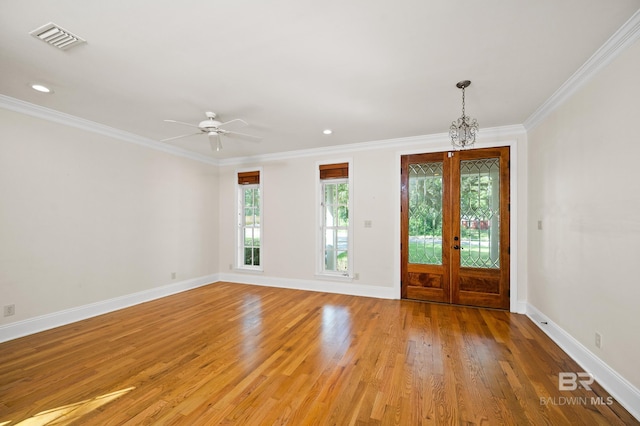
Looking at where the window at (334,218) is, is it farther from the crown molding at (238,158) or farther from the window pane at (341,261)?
the crown molding at (238,158)

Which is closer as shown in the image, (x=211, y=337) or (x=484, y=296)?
(x=211, y=337)

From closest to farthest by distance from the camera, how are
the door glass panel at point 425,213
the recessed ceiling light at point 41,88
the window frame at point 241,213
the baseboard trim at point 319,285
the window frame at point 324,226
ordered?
the recessed ceiling light at point 41,88 < the door glass panel at point 425,213 < the baseboard trim at point 319,285 < the window frame at point 324,226 < the window frame at point 241,213

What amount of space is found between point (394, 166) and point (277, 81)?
269cm

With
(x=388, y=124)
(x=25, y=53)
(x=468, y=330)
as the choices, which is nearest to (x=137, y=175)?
(x=25, y=53)

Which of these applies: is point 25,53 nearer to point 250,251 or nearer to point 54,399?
point 54,399

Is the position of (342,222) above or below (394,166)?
below

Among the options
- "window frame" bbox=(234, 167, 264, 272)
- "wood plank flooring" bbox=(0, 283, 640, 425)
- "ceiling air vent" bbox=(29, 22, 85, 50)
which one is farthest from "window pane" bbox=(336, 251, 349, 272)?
"ceiling air vent" bbox=(29, 22, 85, 50)

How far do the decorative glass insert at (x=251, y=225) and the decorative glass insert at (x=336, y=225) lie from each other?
5.32 ft

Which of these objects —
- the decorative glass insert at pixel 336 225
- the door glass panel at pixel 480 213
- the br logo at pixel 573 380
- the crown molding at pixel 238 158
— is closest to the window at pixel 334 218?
the decorative glass insert at pixel 336 225

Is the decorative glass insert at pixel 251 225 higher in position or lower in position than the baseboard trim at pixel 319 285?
higher

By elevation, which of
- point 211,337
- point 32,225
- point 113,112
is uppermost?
point 113,112

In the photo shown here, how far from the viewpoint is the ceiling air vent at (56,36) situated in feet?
6.15

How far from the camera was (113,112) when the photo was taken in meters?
3.39

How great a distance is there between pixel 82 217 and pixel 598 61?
6056 mm
